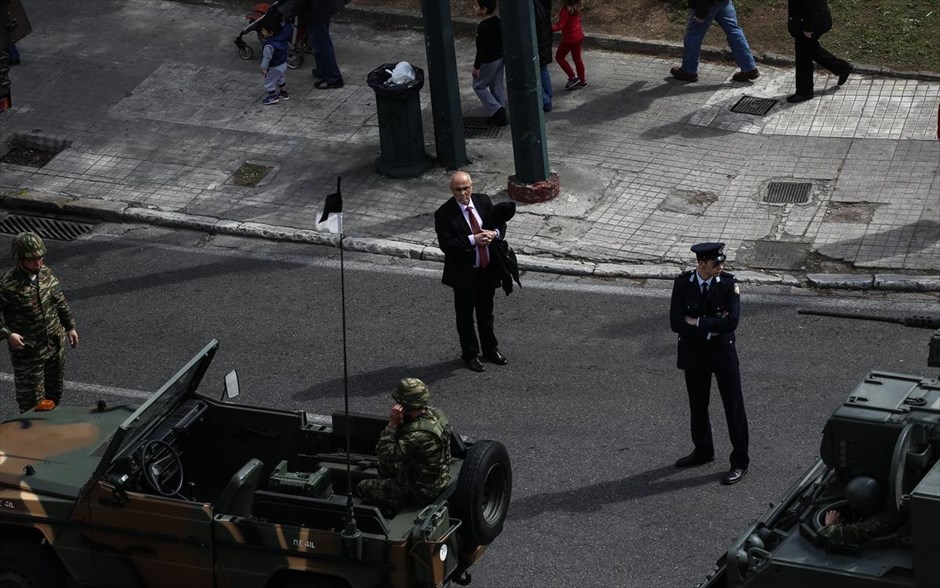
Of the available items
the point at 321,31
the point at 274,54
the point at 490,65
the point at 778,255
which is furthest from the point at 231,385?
the point at 321,31

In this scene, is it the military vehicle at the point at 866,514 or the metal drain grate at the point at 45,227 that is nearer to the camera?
the military vehicle at the point at 866,514

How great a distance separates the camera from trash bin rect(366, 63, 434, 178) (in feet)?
52.5

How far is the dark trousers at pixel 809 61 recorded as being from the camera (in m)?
16.8

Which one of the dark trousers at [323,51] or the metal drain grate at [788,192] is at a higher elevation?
the dark trousers at [323,51]

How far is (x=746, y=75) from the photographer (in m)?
17.7

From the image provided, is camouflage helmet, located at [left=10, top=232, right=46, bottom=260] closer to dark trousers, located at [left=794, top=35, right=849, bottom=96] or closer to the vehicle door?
the vehicle door

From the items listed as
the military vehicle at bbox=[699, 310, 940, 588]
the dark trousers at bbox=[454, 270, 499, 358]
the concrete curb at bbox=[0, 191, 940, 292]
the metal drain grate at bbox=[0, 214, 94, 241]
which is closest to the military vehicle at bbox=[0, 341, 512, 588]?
the military vehicle at bbox=[699, 310, 940, 588]

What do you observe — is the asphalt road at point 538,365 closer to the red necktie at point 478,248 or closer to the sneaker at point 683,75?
the red necktie at point 478,248

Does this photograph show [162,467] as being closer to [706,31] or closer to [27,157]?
[27,157]

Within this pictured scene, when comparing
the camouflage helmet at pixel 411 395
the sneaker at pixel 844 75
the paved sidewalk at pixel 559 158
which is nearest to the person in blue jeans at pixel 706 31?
the paved sidewalk at pixel 559 158

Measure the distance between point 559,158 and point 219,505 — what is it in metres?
8.49

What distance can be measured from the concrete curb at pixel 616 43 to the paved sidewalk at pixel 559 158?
150 mm

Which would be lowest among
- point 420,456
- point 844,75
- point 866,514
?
point 844,75

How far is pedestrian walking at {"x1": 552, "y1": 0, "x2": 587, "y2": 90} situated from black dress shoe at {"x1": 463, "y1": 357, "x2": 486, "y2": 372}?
19.9ft
